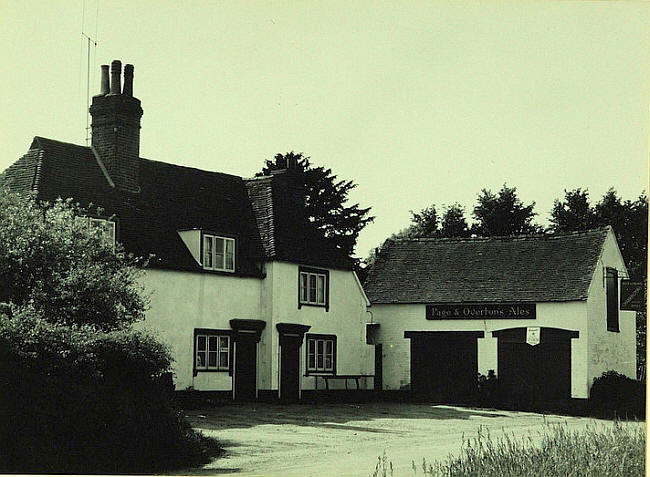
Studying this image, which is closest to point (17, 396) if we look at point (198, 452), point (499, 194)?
point (198, 452)

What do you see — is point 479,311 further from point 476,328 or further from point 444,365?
point 444,365

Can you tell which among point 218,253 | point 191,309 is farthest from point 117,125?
point 191,309

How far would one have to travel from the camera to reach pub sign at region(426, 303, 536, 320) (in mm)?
34312

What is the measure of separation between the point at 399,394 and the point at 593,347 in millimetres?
7146

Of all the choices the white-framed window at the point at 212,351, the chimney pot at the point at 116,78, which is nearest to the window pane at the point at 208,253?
the white-framed window at the point at 212,351

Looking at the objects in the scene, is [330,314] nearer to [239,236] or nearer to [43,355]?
[239,236]

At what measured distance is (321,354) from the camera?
34.1 meters

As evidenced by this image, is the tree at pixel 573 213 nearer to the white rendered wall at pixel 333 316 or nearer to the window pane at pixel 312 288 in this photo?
the white rendered wall at pixel 333 316

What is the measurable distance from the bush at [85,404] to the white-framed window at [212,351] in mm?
12792

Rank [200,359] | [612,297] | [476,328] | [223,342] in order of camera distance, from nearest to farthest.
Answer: [200,359] < [223,342] < [612,297] < [476,328]

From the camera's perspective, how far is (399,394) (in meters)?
36.1

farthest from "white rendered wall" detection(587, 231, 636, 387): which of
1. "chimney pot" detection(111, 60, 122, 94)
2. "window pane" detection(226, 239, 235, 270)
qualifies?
"chimney pot" detection(111, 60, 122, 94)

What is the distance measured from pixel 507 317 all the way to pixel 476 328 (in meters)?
1.18

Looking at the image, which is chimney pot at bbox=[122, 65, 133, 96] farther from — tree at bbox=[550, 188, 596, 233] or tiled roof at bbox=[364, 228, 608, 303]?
tree at bbox=[550, 188, 596, 233]
